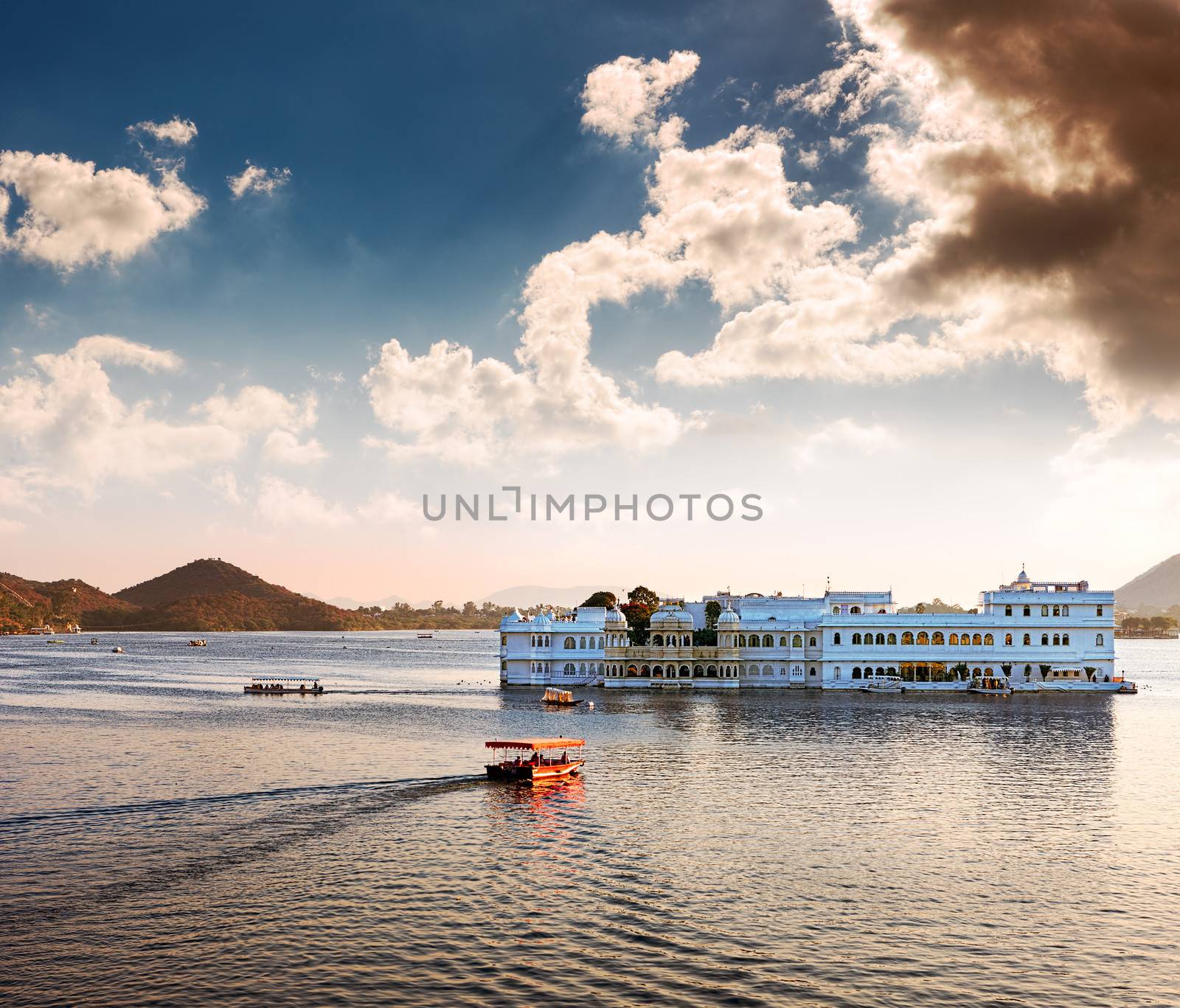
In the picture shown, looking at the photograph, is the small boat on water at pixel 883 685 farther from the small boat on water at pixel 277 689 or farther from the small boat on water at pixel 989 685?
the small boat on water at pixel 277 689

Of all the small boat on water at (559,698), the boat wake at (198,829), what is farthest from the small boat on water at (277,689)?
the boat wake at (198,829)

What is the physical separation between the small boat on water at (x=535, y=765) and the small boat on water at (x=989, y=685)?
251 ft

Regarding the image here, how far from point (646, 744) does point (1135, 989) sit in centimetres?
4754

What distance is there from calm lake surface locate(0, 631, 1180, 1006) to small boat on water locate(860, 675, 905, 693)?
47205mm

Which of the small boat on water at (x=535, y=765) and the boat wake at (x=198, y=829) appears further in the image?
the small boat on water at (x=535, y=765)

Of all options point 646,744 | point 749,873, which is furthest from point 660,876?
point 646,744

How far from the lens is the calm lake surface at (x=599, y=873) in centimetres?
2803

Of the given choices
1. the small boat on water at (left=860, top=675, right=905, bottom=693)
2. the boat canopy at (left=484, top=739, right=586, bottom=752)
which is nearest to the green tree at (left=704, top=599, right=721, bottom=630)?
the small boat on water at (left=860, top=675, right=905, bottom=693)

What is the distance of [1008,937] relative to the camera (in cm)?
3150

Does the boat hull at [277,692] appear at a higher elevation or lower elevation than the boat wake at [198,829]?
lower

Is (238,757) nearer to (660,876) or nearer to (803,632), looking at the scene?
(660,876)

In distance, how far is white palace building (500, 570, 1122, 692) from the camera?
123 m

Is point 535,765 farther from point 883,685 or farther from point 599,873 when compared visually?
point 883,685

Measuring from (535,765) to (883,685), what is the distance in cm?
7898
